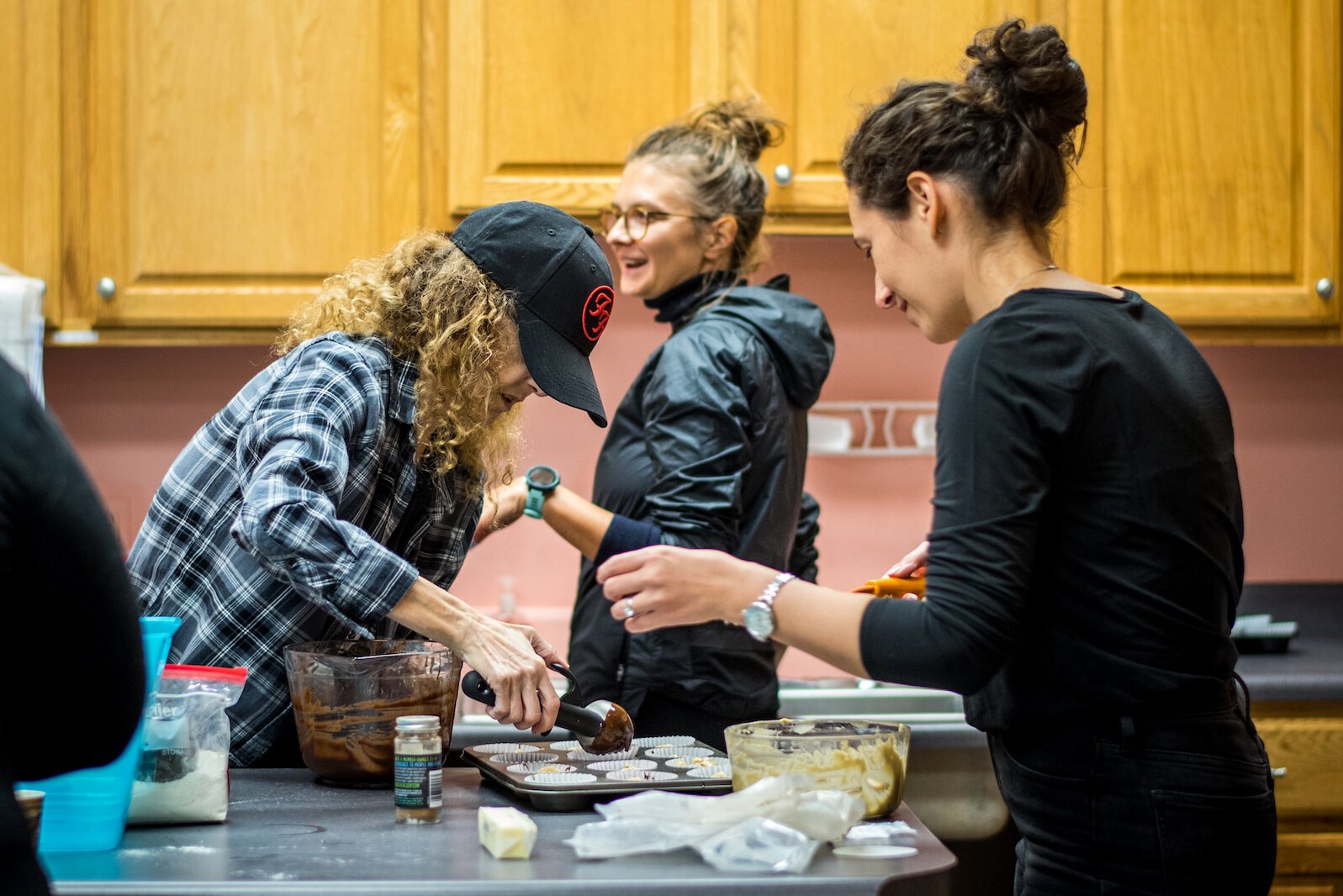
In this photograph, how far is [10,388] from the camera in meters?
0.80

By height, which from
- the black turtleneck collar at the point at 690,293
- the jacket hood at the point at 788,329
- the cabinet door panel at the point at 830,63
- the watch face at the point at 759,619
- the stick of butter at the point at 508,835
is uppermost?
the cabinet door panel at the point at 830,63

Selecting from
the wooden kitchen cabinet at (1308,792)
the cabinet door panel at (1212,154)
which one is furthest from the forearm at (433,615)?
the cabinet door panel at (1212,154)

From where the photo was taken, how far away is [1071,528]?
3.79 ft

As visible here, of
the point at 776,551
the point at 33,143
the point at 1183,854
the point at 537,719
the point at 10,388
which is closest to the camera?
the point at 10,388

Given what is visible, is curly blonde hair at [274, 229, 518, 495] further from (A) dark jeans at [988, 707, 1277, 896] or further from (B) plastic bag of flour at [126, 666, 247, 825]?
(A) dark jeans at [988, 707, 1277, 896]

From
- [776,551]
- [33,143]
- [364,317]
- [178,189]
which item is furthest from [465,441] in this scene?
[33,143]

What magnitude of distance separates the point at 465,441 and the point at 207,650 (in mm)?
366

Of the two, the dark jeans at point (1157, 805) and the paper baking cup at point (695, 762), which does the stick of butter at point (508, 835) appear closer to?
the paper baking cup at point (695, 762)

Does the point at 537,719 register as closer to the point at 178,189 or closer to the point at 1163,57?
the point at 178,189

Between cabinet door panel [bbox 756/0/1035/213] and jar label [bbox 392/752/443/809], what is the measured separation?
61.1 inches

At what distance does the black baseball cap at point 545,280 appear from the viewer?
1579 mm

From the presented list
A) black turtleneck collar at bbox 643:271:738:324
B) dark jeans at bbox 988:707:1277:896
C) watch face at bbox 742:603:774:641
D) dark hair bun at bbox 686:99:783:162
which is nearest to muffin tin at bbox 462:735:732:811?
watch face at bbox 742:603:774:641

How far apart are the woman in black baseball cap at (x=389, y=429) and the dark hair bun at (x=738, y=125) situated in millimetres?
672

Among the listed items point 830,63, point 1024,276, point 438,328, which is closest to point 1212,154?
point 830,63
